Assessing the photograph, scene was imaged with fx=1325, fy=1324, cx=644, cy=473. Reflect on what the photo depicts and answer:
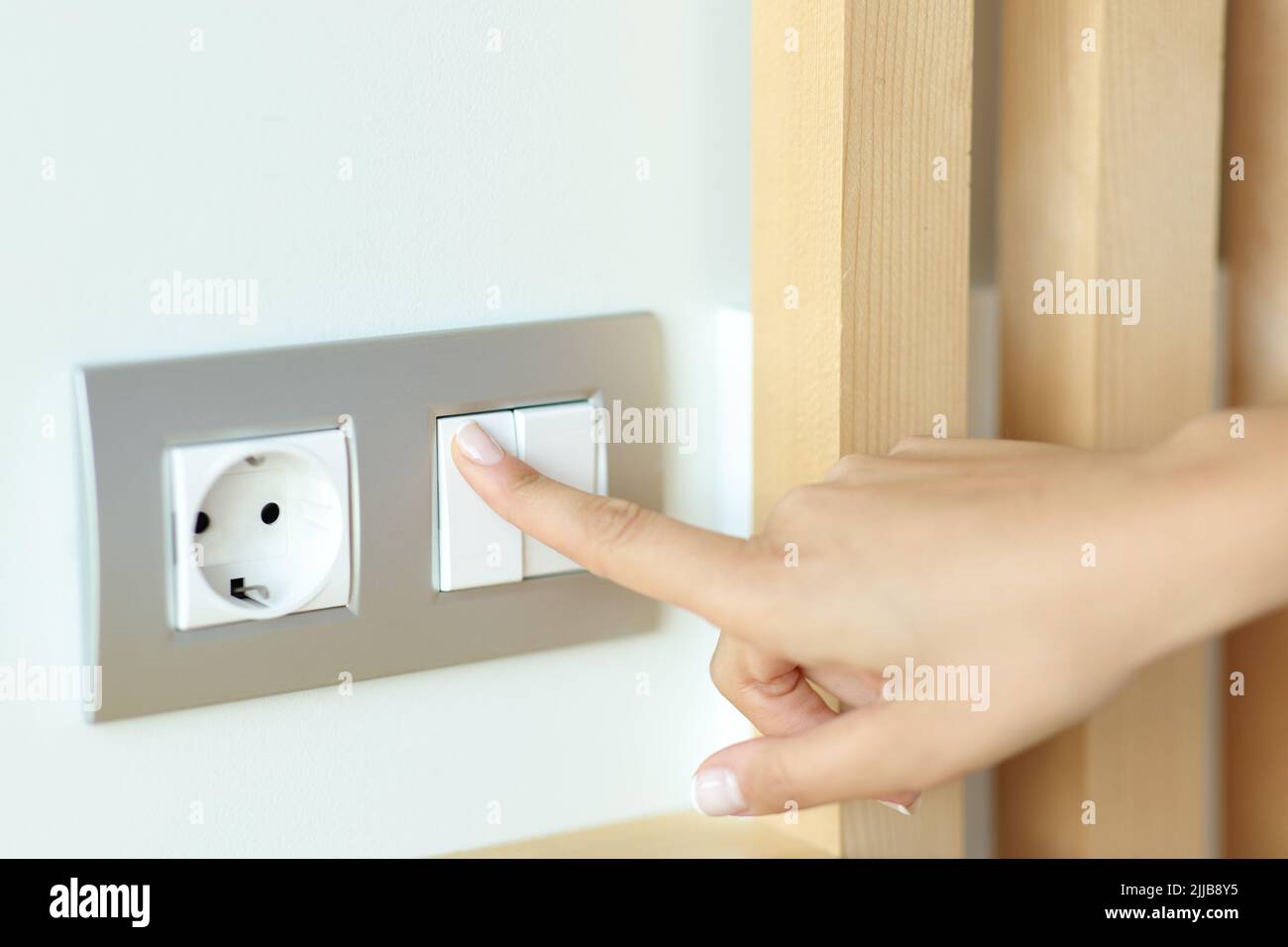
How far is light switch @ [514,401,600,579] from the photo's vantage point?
539mm

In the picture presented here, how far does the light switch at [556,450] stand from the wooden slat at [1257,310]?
358 mm

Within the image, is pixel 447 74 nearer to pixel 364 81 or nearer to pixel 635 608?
pixel 364 81

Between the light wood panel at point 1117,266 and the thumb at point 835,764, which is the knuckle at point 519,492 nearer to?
the thumb at point 835,764

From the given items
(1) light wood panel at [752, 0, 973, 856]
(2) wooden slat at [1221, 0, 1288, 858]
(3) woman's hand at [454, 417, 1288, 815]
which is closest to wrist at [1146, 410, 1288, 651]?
(3) woman's hand at [454, 417, 1288, 815]

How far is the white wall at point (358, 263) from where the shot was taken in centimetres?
47

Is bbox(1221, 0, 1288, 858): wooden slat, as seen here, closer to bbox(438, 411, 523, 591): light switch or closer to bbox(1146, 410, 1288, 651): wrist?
bbox(1146, 410, 1288, 651): wrist

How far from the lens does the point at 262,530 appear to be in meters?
0.51

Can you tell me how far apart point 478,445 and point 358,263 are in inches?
3.4

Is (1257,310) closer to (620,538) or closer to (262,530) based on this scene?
(620,538)

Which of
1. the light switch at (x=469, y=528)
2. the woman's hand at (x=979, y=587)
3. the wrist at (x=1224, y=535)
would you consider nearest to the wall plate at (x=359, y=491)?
the light switch at (x=469, y=528)

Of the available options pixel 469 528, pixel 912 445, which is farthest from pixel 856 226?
pixel 469 528

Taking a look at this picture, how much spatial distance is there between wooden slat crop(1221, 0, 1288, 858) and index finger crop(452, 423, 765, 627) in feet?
1.18
